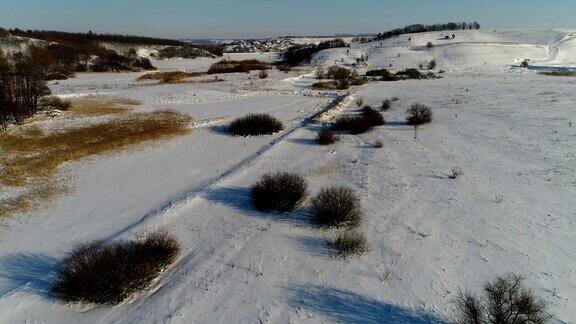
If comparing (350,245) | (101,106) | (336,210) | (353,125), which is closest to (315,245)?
(350,245)

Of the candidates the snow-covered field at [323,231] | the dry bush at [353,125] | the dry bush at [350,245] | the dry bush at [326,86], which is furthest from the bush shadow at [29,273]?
the dry bush at [326,86]

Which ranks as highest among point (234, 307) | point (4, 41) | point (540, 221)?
point (4, 41)

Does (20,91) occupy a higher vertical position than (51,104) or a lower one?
higher

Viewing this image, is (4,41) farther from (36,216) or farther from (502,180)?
(502,180)

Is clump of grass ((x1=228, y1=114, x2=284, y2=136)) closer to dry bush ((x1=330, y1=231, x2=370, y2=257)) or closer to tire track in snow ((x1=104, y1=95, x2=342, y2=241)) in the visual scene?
tire track in snow ((x1=104, y1=95, x2=342, y2=241))

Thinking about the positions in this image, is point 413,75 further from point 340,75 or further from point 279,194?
point 279,194

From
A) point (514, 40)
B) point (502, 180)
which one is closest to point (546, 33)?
point (514, 40)

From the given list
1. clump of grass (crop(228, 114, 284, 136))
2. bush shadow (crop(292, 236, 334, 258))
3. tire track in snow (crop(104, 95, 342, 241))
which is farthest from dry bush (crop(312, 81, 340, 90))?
bush shadow (crop(292, 236, 334, 258))
